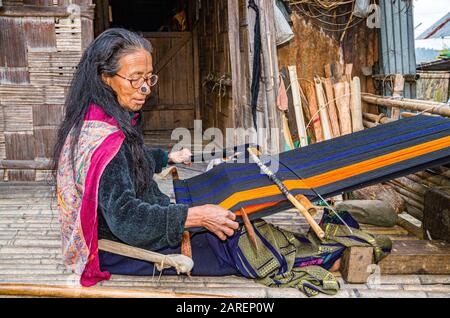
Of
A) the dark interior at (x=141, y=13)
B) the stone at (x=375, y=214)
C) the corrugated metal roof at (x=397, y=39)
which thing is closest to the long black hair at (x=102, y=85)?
the stone at (x=375, y=214)

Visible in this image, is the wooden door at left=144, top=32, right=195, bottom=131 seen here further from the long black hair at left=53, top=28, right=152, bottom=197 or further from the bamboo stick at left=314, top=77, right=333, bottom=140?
the long black hair at left=53, top=28, right=152, bottom=197

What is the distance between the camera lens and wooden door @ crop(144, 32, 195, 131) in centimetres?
884

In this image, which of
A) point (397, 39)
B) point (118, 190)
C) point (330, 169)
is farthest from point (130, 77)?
point (397, 39)

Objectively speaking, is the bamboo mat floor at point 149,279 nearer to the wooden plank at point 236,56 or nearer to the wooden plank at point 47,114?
the wooden plank at point 47,114

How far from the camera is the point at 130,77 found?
2285mm

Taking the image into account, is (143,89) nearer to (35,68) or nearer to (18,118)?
(35,68)

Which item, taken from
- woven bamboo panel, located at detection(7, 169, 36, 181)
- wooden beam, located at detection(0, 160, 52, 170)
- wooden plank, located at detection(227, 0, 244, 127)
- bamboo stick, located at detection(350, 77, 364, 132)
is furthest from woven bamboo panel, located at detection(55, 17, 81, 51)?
bamboo stick, located at detection(350, 77, 364, 132)

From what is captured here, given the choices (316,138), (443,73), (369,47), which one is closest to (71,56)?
(316,138)

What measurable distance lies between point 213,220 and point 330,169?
0.77 metres

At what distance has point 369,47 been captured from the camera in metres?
5.43

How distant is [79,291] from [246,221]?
0.78 meters

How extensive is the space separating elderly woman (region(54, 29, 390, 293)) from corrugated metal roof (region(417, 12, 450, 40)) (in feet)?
42.0

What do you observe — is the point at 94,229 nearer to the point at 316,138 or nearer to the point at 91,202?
the point at 91,202

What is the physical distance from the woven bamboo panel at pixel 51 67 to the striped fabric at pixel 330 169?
8.28ft
